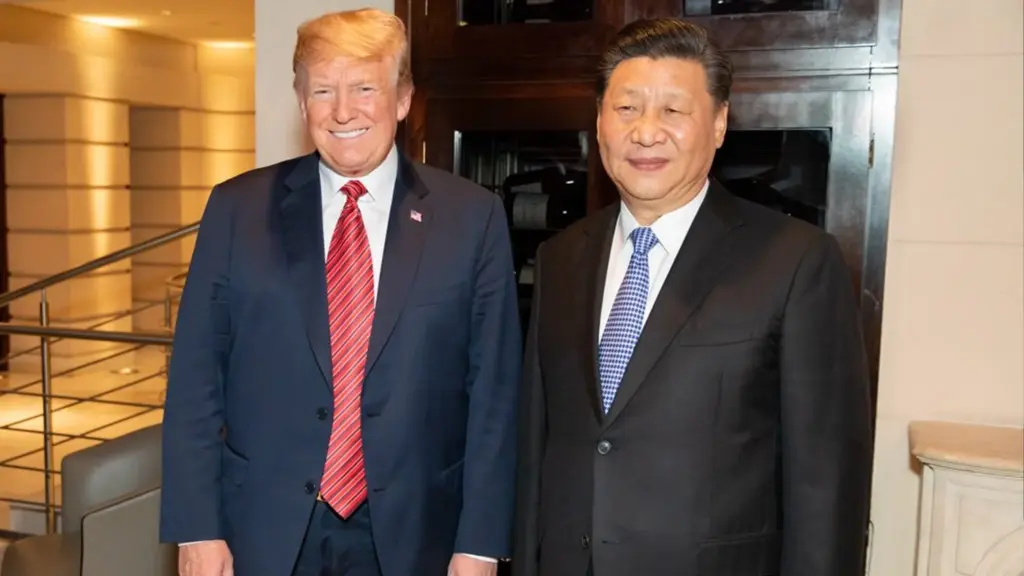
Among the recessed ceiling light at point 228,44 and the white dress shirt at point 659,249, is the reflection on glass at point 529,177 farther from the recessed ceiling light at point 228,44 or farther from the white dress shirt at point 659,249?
the recessed ceiling light at point 228,44

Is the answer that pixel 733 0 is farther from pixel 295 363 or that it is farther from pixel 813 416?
pixel 295 363

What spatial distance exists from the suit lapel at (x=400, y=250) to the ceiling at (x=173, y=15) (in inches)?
225

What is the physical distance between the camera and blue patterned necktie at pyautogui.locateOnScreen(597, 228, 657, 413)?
1361mm

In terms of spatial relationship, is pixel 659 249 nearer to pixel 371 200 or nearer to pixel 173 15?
pixel 371 200

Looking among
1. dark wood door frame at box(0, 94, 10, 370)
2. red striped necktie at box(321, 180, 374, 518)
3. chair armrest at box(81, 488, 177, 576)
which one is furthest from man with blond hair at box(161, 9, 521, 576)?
dark wood door frame at box(0, 94, 10, 370)

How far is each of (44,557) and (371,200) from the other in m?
1.55

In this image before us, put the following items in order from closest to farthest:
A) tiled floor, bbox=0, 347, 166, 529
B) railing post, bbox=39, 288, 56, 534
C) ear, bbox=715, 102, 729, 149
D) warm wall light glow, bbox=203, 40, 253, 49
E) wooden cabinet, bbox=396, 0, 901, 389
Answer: ear, bbox=715, 102, 729, 149, wooden cabinet, bbox=396, 0, 901, 389, railing post, bbox=39, 288, 56, 534, tiled floor, bbox=0, 347, 166, 529, warm wall light glow, bbox=203, 40, 253, 49

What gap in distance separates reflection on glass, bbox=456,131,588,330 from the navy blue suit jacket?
792mm

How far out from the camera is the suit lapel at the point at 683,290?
131 cm

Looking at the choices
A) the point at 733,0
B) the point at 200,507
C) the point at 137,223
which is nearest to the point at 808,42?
the point at 733,0

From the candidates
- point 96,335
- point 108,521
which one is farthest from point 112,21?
point 108,521

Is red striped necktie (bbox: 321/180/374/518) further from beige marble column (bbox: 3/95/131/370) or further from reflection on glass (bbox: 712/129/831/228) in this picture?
beige marble column (bbox: 3/95/131/370)

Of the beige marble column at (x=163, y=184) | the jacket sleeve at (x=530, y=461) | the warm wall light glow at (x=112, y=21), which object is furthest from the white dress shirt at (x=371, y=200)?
the beige marble column at (x=163, y=184)

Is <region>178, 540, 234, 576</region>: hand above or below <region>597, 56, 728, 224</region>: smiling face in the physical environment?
below
